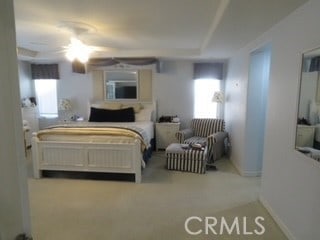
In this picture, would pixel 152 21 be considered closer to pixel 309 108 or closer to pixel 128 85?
pixel 309 108

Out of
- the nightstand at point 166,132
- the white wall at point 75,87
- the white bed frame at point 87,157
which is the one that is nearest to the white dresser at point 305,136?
the white bed frame at point 87,157

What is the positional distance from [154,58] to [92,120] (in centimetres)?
198

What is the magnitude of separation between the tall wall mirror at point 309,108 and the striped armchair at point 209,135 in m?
2.42

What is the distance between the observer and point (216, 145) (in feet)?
15.5

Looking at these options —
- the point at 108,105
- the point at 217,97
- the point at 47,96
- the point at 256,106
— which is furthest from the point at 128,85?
the point at 256,106

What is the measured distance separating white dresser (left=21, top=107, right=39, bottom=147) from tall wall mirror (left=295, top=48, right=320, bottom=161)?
5.44 metres

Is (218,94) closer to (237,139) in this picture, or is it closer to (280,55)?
(237,139)

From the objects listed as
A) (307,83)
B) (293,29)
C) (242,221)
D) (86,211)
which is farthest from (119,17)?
(242,221)

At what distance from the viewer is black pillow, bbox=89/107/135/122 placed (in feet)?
17.5

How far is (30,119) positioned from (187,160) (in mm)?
4055

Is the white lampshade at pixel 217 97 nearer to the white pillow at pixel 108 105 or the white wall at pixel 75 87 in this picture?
the white pillow at pixel 108 105

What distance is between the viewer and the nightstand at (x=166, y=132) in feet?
18.3

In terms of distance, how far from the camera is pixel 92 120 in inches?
211

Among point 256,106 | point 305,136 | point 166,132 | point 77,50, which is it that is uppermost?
point 77,50
